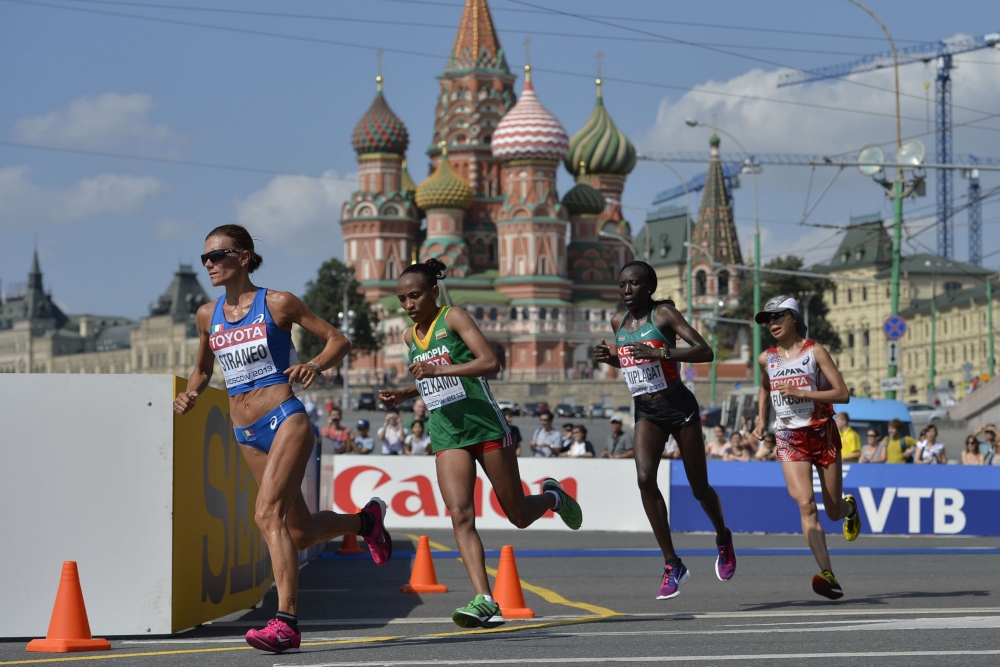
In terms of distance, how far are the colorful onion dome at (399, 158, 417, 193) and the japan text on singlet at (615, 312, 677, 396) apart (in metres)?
108

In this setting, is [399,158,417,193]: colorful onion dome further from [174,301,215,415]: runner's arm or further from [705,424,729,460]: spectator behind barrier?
[174,301,215,415]: runner's arm

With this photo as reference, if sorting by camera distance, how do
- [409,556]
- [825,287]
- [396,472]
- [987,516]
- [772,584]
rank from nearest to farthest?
[772,584] → [409,556] → [987,516] → [396,472] → [825,287]

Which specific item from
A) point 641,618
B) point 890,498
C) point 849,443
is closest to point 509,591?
point 641,618

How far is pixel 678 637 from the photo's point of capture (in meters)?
6.70

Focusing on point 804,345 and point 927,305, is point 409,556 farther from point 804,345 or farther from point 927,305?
point 927,305

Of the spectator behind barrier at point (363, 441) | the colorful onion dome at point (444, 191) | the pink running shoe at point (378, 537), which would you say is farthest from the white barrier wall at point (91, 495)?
the colorful onion dome at point (444, 191)

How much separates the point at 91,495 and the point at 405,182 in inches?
4385

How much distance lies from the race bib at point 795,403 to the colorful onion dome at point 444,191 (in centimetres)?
10155

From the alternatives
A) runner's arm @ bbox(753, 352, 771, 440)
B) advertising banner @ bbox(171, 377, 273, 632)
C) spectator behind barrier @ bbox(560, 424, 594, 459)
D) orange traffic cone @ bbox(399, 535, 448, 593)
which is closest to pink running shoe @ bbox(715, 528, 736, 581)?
runner's arm @ bbox(753, 352, 771, 440)

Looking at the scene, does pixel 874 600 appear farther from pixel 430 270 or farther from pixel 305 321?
pixel 305 321

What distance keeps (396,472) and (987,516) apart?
23.0ft

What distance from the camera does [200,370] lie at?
7.20 meters

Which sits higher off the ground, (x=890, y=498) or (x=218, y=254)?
(x=218, y=254)

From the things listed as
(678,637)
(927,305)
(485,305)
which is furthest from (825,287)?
(678,637)
